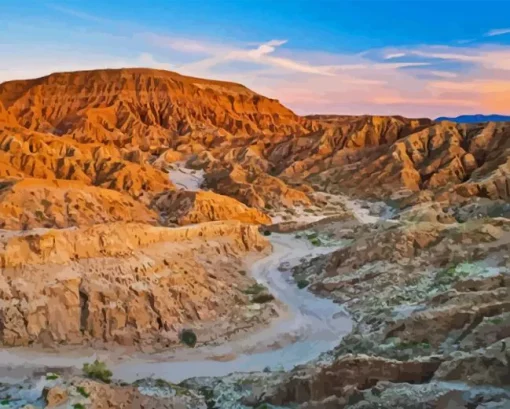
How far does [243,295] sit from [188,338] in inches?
224

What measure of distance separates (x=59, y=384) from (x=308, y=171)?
3020 inches

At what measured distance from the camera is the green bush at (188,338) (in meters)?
25.0

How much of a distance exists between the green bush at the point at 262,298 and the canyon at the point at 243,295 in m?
0.09

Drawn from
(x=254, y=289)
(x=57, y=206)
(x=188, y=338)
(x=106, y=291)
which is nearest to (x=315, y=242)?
(x=254, y=289)

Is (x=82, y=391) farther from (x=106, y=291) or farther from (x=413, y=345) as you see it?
(x=413, y=345)

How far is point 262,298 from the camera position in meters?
30.1

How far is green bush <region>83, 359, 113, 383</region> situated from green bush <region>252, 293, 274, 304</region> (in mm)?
9813

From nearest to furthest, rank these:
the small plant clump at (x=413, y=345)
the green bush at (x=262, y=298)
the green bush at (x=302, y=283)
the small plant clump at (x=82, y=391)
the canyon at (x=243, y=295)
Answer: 1. the small plant clump at (x=82, y=391)
2. the canyon at (x=243, y=295)
3. the small plant clump at (x=413, y=345)
4. the green bush at (x=262, y=298)
5. the green bush at (x=302, y=283)

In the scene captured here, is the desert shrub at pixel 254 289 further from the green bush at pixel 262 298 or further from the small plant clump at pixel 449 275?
the small plant clump at pixel 449 275

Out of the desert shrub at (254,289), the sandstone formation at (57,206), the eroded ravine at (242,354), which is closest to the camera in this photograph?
the eroded ravine at (242,354)

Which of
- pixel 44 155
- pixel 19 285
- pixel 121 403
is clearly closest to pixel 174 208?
pixel 44 155

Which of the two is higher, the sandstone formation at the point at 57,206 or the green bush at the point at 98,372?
the sandstone formation at the point at 57,206

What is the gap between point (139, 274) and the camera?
27.3 meters

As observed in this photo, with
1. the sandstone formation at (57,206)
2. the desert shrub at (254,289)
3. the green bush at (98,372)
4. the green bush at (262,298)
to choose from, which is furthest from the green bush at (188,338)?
the sandstone formation at (57,206)
